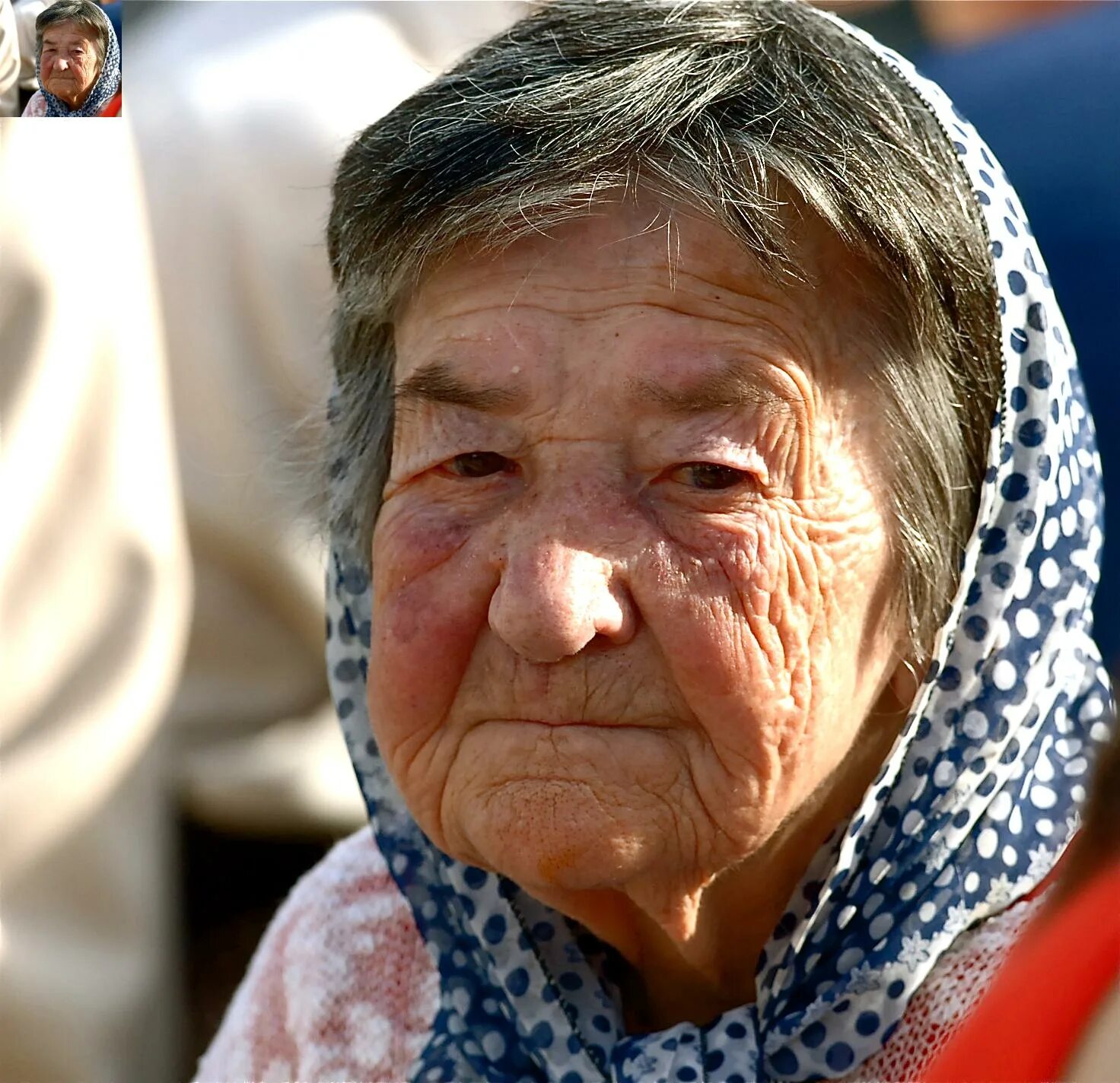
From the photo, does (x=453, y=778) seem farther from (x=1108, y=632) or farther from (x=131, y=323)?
(x=131, y=323)

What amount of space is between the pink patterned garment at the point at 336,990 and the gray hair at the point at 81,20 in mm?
1361

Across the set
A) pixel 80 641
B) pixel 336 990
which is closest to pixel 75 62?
pixel 80 641

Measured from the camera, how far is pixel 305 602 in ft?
10.1

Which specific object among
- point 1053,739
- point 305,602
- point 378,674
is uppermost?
point 378,674

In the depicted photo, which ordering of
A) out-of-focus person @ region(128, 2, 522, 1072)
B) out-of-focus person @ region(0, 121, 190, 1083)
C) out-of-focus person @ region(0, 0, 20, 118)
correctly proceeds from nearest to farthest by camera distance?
out-of-focus person @ region(0, 0, 20, 118) → out-of-focus person @ region(0, 121, 190, 1083) → out-of-focus person @ region(128, 2, 522, 1072)

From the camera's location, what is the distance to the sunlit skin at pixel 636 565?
1.61 metres

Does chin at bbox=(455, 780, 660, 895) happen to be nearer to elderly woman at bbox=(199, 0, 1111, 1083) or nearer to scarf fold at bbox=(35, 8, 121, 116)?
elderly woman at bbox=(199, 0, 1111, 1083)

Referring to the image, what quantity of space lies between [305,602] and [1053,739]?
1.73 m

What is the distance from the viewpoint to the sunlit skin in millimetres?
1611

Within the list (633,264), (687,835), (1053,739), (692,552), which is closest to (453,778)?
(687,835)

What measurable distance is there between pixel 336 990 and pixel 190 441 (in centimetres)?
130

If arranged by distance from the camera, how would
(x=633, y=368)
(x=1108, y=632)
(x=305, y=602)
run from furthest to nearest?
(x=305, y=602)
(x=1108, y=632)
(x=633, y=368)

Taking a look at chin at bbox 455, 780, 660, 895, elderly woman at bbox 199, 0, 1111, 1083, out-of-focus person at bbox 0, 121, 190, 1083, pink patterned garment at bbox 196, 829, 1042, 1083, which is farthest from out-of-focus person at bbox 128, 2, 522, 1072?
chin at bbox 455, 780, 660, 895

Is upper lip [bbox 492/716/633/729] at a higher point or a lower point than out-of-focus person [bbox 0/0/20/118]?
lower
